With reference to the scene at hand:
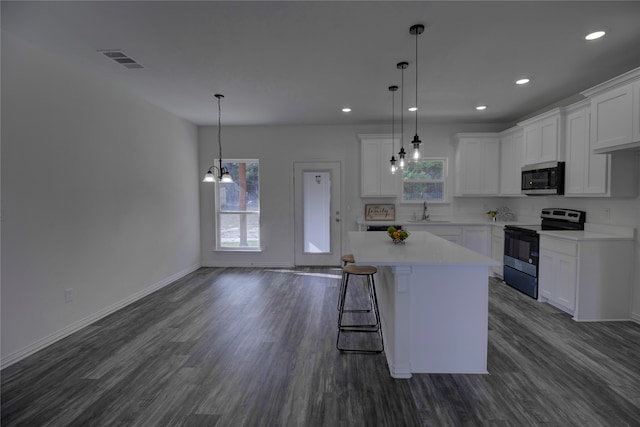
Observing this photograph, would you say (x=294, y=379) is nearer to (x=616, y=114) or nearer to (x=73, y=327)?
(x=73, y=327)

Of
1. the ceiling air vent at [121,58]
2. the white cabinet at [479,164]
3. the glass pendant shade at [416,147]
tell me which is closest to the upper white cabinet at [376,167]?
the white cabinet at [479,164]

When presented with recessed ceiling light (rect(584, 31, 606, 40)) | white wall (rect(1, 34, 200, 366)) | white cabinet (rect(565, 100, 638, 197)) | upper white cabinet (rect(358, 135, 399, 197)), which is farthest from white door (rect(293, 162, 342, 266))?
recessed ceiling light (rect(584, 31, 606, 40))

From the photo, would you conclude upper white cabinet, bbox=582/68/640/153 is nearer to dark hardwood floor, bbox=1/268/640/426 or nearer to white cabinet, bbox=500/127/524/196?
white cabinet, bbox=500/127/524/196

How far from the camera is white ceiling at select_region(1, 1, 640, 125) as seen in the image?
224cm

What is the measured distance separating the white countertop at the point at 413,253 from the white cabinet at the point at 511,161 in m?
2.50

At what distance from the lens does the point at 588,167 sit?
3.59 metres

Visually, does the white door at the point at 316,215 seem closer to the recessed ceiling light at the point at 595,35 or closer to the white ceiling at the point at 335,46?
the white ceiling at the point at 335,46

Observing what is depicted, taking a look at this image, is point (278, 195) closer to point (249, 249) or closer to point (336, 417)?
point (249, 249)

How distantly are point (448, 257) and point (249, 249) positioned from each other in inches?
170

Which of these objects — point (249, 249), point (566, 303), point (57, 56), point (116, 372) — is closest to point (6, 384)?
point (116, 372)

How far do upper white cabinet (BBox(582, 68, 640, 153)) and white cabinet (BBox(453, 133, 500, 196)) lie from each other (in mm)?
1989

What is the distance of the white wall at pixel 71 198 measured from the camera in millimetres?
2547

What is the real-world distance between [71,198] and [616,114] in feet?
17.8

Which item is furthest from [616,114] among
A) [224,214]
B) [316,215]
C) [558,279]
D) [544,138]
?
[224,214]
